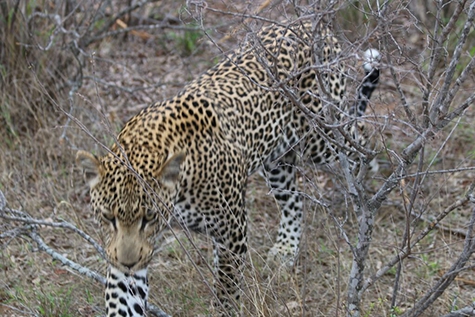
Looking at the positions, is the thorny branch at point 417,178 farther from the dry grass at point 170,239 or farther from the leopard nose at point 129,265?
the leopard nose at point 129,265

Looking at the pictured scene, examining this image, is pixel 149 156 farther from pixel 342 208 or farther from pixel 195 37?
pixel 195 37

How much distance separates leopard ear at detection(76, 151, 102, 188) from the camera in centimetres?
409

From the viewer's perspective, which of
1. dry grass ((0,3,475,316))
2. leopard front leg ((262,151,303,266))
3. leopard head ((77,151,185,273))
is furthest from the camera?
leopard front leg ((262,151,303,266))

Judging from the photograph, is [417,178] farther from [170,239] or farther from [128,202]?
[170,239]

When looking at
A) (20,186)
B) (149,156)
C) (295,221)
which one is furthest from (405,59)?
(20,186)

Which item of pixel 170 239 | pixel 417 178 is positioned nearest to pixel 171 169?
pixel 170 239

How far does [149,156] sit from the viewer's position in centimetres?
419

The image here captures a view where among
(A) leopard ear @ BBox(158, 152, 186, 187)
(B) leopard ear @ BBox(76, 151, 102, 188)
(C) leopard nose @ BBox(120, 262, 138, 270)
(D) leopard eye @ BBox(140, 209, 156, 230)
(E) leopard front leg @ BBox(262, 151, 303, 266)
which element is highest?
(B) leopard ear @ BBox(76, 151, 102, 188)

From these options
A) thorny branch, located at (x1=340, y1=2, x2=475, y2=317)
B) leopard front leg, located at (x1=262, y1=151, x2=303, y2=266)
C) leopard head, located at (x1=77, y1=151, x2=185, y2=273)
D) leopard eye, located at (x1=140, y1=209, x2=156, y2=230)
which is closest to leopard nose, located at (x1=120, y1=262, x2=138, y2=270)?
leopard head, located at (x1=77, y1=151, x2=185, y2=273)

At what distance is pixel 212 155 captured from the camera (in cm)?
463

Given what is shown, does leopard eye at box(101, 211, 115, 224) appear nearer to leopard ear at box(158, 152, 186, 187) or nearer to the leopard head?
the leopard head

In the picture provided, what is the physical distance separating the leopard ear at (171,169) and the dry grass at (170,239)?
490 mm

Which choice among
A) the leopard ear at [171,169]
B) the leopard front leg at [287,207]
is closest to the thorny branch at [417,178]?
the leopard ear at [171,169]

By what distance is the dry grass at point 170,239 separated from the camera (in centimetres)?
479
